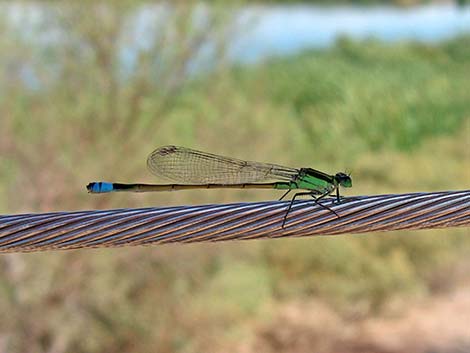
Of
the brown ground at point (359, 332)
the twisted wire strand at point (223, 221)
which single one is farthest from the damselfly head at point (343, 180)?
the brown ground at point (359, 332)

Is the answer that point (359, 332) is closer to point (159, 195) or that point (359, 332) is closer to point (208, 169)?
point (159, 195)

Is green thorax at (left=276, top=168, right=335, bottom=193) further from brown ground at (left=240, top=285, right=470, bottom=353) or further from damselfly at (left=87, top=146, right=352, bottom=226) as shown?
brown ground at (left=240, top=285, right=470, bottom=353)

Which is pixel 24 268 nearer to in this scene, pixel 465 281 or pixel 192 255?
pixel 192 255

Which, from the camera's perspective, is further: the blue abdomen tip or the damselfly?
the damselfly

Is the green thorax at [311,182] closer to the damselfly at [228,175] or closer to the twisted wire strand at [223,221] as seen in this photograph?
the damselfly at [228,175]

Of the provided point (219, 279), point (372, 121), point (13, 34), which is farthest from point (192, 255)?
point (372, 121)

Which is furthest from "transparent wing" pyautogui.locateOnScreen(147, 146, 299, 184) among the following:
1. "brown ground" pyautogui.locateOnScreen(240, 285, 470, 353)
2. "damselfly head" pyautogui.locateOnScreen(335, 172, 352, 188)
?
"brown ground" pyautogui.locateOnScreen(240, 285, 470, 353)
